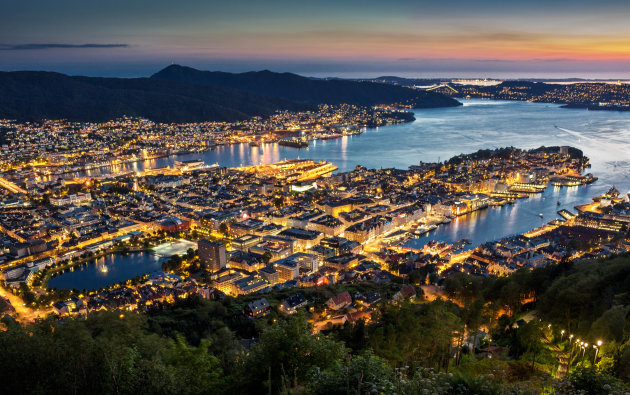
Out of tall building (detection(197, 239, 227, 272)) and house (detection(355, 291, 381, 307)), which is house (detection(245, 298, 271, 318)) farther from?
tall building (detection(197, 239, 227, 272))

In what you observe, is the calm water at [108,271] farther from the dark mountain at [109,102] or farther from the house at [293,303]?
the dark mountain at [109,102]

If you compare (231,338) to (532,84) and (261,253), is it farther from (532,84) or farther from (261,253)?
(532,84)

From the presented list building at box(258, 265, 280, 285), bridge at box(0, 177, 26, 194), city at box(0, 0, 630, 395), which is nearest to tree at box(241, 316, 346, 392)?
city at box(0, 0, 630, 395)

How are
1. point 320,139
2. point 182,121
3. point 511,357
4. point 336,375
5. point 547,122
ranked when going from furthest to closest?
point 182,121
point 547,122
point 320,139
point 511,357
point 336,375

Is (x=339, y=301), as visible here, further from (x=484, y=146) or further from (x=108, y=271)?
(x=484, y=146)

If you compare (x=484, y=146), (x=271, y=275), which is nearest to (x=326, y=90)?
(x=484, y=146)

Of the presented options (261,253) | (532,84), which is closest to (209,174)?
(261,253)
